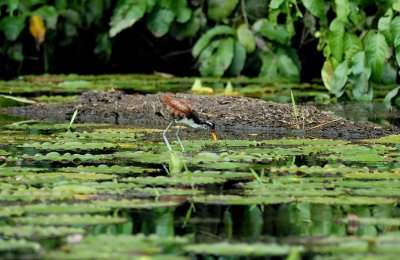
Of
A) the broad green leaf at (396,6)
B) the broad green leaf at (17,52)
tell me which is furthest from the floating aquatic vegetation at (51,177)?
the broad green leaf at (17,52)

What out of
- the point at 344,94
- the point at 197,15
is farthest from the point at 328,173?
the point at 197,15

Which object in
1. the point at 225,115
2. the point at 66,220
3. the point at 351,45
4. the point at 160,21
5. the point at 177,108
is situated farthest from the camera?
the point at 160,21

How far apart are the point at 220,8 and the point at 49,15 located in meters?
1.80

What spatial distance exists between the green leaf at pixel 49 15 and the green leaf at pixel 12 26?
0.64ft

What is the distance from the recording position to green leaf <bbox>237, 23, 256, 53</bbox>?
9906mm

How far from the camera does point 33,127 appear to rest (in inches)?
242

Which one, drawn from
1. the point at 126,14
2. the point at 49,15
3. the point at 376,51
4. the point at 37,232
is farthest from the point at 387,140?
the point at 49,15

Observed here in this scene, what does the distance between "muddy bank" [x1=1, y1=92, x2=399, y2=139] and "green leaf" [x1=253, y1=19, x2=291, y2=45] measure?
294 centimetres

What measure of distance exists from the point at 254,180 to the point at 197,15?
657 cm

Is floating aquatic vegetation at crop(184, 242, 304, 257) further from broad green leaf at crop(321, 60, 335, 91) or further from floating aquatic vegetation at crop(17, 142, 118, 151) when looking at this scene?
broad green leaf at crop(321, 60, 335, 91)

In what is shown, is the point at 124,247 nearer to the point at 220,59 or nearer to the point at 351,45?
the point at 351,45

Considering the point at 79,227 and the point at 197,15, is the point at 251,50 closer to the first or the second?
the point at 197,15

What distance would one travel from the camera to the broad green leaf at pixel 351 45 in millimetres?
7707

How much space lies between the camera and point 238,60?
10.1 meters
